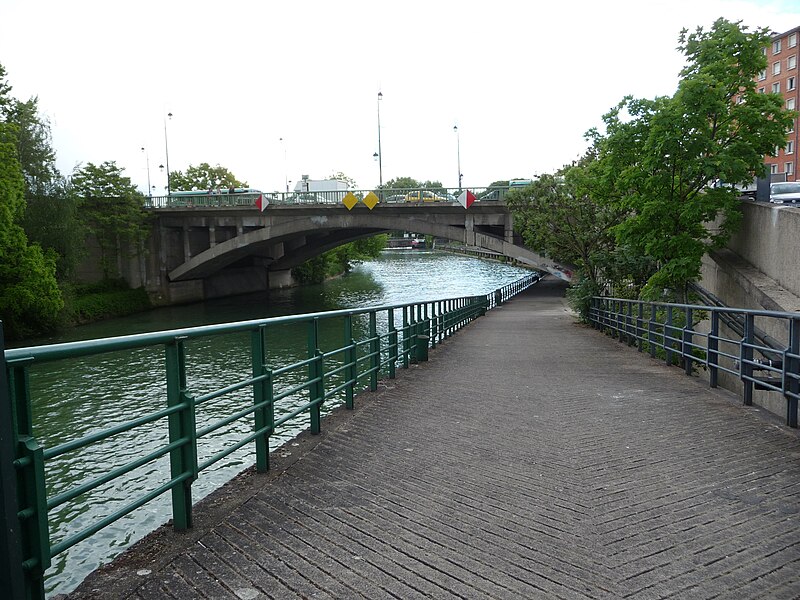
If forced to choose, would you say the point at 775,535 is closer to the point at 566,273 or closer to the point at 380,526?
the point at 380,526

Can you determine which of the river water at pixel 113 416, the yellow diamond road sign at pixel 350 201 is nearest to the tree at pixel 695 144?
the river water at pixel 113 416

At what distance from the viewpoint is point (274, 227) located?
134 feet

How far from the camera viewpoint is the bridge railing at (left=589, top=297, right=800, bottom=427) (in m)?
6.56

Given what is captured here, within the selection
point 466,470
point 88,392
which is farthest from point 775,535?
point 88,392

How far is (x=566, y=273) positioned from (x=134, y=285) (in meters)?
24.7

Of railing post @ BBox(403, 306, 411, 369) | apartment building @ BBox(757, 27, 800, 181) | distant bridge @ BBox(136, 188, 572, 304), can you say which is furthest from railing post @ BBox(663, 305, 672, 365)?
apartment building @ BBox(757, 27, 800, 181)

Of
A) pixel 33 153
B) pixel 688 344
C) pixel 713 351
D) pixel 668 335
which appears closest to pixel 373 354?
pixel 713 351

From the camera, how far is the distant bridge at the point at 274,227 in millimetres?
37531

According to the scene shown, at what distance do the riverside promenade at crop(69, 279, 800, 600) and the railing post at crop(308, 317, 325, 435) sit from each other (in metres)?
0.22

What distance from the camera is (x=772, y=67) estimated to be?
66.0m

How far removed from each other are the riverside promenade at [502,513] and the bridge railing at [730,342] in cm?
44

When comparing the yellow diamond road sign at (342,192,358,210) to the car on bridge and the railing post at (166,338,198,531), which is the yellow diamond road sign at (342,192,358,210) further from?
the railing post at (166,338,198,531)

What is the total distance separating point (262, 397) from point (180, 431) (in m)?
1.12

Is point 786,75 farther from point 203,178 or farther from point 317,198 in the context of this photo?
point 203,178
